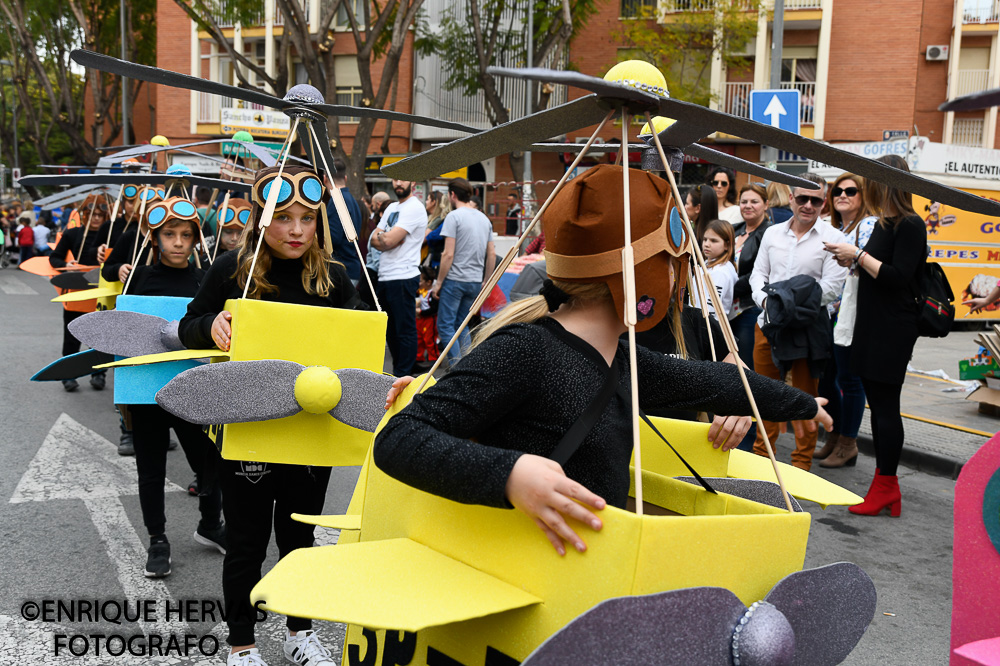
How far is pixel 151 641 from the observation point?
11.3 ft

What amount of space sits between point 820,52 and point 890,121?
9.70 feet

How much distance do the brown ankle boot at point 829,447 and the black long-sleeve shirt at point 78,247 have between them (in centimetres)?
656

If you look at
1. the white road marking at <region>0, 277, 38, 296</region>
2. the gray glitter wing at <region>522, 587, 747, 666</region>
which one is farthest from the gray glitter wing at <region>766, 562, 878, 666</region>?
the white road marking at <region>0, 277, 38, 296</region>

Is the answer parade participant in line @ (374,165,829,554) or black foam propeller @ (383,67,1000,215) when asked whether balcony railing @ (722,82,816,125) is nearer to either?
black foam propeller @ (383,67,1000,215)

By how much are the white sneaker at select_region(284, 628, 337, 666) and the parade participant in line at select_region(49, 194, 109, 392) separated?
5314 mm

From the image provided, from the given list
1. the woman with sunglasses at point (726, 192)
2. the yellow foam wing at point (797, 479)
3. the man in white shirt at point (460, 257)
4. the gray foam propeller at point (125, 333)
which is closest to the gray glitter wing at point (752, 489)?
the yellow foam wing at point (797, 479)

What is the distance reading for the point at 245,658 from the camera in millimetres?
2975

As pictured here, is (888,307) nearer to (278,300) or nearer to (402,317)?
(278,300)

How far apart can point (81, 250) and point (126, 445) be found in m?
3.36

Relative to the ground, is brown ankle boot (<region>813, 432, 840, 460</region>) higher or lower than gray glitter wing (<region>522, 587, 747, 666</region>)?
lower

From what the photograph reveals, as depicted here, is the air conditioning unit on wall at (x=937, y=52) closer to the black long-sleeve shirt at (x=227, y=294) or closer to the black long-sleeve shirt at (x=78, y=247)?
the black long-sleeve shirt at (x=78, y=247)

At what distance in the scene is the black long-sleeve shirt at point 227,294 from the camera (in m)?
3.31

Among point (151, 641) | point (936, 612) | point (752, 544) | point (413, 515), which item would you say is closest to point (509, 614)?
point (413, 515)

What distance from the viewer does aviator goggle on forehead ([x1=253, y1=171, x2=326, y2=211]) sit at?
10.5 ft
